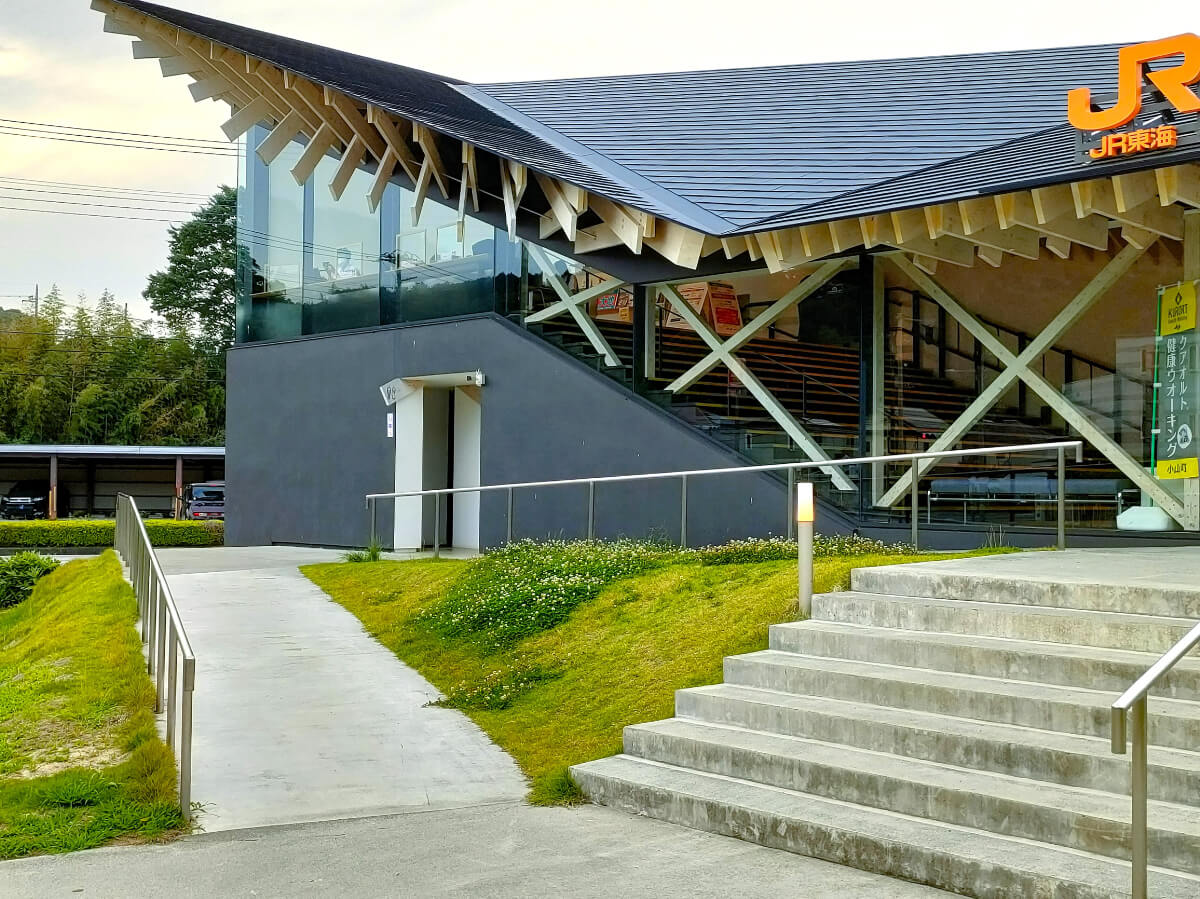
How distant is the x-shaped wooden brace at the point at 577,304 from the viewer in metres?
17.3

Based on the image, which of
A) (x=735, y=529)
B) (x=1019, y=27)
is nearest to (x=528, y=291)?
(x=735, y=529)

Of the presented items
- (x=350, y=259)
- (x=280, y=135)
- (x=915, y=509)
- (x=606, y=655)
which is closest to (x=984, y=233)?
(x=915, y=509)

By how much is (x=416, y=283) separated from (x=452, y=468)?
3.55m

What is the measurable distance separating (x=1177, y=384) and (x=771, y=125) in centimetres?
755

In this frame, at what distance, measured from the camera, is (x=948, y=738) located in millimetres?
5742

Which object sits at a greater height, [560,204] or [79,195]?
[79,195]

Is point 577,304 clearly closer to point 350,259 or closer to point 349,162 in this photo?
point 349,162

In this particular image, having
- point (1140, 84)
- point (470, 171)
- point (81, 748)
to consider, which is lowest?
point (81, 748)

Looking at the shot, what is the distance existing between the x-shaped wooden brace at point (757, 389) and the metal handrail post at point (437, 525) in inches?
166

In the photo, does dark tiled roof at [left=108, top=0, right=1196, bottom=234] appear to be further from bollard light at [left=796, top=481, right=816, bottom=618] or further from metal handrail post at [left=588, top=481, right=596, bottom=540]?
bollard light at [left=796, top=481, right=816, bottom=618]

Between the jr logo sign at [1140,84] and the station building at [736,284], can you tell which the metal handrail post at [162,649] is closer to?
the station building at [736,284]

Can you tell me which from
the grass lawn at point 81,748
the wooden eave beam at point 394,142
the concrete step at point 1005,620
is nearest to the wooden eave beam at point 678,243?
the wooden eave beam at point 394,142

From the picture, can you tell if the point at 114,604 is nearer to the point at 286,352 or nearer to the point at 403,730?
the point at 403,730

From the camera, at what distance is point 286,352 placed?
945 inches
